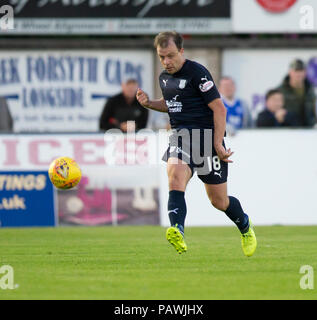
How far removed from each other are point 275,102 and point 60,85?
5.32 meters

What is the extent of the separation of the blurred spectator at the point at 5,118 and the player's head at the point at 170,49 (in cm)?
935

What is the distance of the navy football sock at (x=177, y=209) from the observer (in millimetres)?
9430

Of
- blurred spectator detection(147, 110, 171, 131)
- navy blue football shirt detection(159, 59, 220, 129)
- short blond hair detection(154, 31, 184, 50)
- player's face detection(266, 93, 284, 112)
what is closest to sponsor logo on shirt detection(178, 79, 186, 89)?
navy blue football shirt detection(159, 59, 220, 129)

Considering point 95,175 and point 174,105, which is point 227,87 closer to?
point 95,175

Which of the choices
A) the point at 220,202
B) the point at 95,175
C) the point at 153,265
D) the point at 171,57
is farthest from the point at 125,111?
the point at 153,265

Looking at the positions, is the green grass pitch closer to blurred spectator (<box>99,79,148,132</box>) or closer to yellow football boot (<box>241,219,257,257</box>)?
yellow football boot (<box>241,219,257,257</box>)

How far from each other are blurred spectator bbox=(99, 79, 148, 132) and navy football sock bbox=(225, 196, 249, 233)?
23.1 ft

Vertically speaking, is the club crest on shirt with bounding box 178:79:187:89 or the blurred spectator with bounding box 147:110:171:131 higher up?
the club crest on shirt with bounding box 178:79:187:89

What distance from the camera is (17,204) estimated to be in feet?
53.0

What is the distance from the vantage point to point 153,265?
9.27m

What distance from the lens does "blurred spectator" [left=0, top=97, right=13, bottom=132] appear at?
18.5 meters

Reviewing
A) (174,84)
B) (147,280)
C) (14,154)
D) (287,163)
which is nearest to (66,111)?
(14,154)

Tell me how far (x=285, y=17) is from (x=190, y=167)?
11332 millimetres
